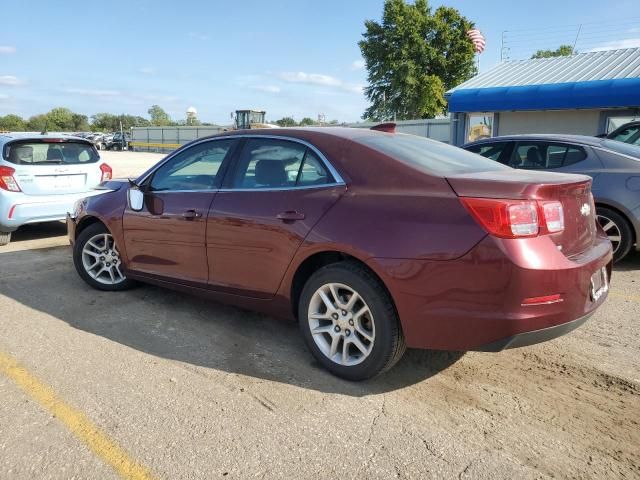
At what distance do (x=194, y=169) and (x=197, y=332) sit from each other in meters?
1.33

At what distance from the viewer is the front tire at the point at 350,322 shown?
3.05m

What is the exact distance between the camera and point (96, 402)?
306 cm

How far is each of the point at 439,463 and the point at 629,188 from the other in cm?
456

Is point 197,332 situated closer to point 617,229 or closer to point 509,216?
point 509,216

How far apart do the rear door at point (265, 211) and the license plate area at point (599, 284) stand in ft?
5.16

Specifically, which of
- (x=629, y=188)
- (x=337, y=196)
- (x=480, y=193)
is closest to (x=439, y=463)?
(x=480, y=193)

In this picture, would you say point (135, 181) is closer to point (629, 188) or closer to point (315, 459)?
point (315, 459)

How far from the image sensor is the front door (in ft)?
13.4

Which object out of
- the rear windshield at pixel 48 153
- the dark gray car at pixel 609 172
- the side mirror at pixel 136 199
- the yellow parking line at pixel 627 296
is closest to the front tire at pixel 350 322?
the side mirror at pixel 136 199

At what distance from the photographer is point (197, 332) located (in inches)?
164

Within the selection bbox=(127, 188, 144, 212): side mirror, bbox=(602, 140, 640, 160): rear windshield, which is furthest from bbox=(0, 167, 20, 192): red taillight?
bbox=(602, 140, 640, 160): rear windshield

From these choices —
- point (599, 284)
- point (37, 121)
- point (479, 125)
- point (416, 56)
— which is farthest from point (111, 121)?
point (599, 284)

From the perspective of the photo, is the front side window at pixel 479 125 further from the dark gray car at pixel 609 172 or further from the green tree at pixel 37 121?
the green tree at pixel 37 121

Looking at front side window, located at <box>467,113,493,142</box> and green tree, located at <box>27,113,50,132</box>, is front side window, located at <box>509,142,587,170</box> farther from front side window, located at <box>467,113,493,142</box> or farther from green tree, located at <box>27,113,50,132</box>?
green tree, located at <box>27,113,50,132</box>
